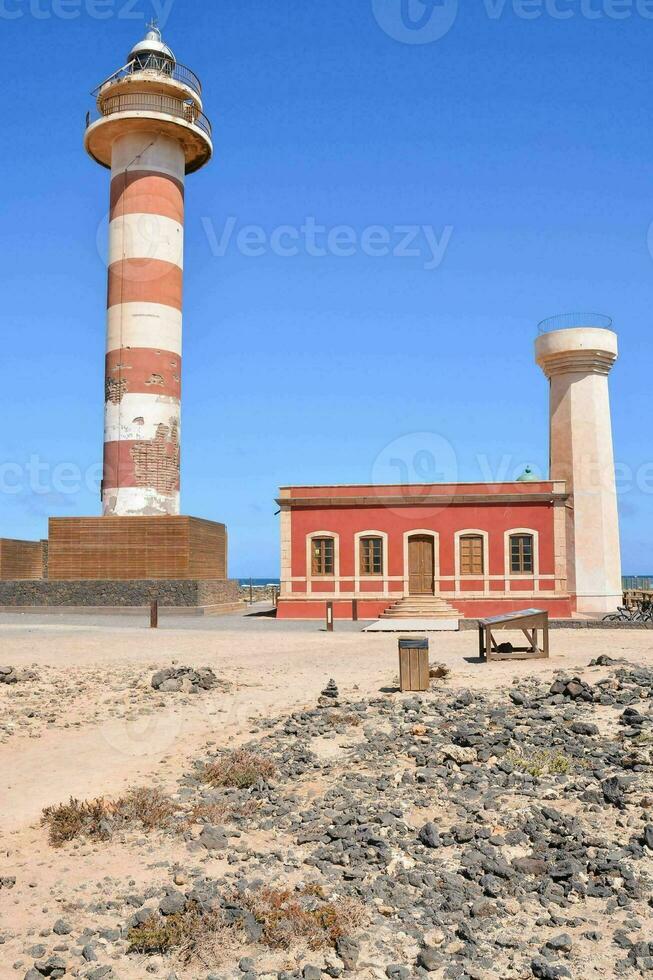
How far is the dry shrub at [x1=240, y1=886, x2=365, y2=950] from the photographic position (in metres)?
6.35

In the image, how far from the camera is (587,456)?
3300 centimetres

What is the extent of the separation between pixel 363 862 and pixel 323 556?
77.5ft

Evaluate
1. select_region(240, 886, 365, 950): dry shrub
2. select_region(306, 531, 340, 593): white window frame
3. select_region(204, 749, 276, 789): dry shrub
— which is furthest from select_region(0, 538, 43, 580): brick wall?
select_region(240, 886, 365, 950): dry shrub

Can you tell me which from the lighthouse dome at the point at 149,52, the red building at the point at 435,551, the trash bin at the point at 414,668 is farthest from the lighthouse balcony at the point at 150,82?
the trash bin at the point at 414,668

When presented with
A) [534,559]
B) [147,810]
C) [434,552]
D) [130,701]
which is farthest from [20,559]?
[147,810]

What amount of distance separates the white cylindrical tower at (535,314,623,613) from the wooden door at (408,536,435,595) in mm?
5628

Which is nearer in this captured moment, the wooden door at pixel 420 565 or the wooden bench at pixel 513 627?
the wooden bench at pixel 513 627

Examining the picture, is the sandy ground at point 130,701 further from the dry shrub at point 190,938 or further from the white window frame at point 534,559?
the white window frame at point 534,559

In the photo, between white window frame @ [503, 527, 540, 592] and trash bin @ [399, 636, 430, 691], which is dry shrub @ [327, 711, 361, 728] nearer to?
trash bin @ [399, 636, 430, 691]

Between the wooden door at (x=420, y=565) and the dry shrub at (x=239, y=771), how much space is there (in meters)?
20.6

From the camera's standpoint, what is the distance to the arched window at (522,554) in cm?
3022

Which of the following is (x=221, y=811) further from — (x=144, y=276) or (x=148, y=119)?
(x=148, y=119)

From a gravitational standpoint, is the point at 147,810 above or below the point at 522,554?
below

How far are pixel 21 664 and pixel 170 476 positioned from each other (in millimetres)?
16993
